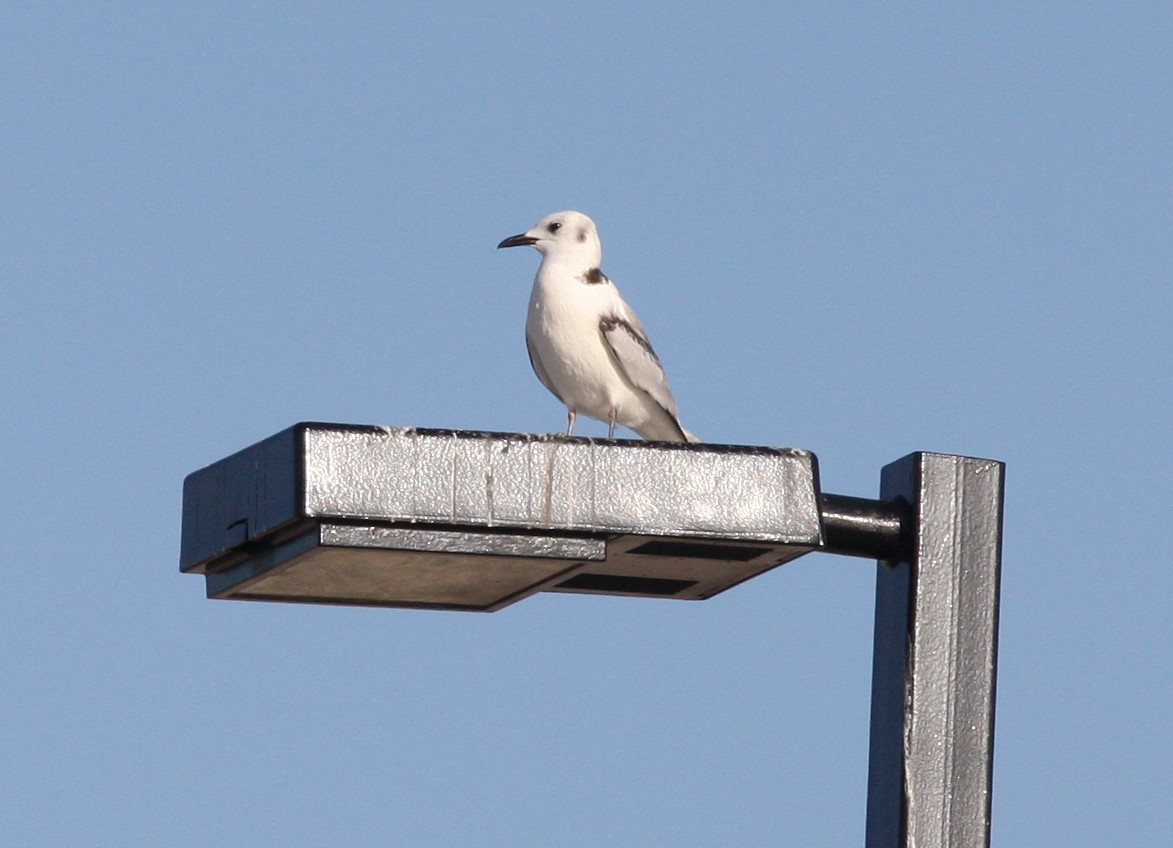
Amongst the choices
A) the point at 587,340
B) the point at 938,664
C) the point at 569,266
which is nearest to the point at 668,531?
the point at 938,664

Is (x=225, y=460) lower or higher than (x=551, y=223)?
lower

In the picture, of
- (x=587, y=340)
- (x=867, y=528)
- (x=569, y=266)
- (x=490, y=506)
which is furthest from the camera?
(x=569, y=266)

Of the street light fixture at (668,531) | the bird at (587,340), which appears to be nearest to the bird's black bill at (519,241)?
the bird at (587,340)

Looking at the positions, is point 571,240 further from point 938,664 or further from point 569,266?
point 938,664

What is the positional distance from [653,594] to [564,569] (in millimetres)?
506

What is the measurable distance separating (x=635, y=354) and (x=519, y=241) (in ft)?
2.36

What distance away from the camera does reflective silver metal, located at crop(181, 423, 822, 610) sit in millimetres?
3398

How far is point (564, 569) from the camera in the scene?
140 inches

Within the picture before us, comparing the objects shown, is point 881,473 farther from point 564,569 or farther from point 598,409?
point 598,409

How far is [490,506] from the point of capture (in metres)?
3.46

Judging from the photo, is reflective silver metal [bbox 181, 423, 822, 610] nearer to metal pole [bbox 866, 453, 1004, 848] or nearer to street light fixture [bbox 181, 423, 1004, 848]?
street light fixture [bbox 181, 423, 1004, 848]

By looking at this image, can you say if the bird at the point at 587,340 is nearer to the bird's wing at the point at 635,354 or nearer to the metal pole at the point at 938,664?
the bird's wing at the point at 635,354

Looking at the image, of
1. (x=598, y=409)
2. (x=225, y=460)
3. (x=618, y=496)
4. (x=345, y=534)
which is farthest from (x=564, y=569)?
(x=598, y=409)

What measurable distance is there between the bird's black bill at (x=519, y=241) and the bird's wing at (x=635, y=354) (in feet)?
1.60
